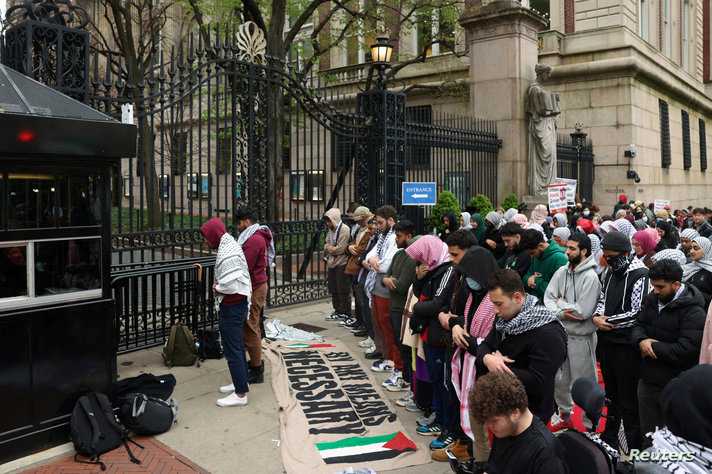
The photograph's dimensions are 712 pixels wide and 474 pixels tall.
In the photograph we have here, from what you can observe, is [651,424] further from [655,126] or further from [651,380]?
[655,126]

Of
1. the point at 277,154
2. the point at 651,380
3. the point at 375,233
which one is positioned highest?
the point at 277,154

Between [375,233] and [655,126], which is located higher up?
[655,126]

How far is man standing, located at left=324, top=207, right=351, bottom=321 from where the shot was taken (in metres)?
9.62

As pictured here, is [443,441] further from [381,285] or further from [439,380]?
[381,285]

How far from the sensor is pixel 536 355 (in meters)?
3.63

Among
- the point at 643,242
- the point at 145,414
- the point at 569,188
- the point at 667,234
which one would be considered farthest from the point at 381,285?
the point at 569,188

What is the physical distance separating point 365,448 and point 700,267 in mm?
3954

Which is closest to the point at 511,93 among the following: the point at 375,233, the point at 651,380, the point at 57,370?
the point at 375,233

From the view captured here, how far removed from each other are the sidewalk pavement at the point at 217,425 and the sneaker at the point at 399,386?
6cm

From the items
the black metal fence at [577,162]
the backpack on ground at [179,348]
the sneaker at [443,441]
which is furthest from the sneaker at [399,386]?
the black metal fence at [577,162]

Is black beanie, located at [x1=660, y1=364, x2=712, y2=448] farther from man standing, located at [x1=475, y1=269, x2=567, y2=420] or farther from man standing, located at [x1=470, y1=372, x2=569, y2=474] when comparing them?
man standing, located at [x1=475, y1=269, x2=567, y2=420]

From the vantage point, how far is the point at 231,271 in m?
6.06

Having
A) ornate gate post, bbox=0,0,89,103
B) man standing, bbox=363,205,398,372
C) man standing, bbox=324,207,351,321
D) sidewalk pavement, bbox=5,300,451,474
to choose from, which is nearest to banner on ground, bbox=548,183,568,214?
man standing, bbox=324,207,351,321

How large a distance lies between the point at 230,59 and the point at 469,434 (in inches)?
293
